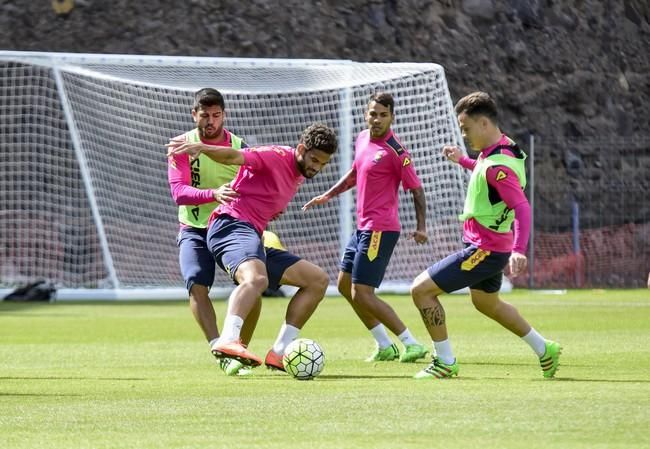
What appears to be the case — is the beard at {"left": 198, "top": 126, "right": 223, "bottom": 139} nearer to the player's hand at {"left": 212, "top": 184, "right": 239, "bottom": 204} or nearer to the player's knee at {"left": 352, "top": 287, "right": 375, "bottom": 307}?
the player's hand at {"left": 212, "top": 184, "right": 239, "bottom": 204}

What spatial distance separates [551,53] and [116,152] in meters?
10.8

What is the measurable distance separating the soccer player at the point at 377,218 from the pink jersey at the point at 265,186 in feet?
4.71

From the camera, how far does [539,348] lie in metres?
9.82

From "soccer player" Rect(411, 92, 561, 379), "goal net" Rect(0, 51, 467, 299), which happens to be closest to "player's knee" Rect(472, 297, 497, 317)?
"soccer player" Rect(411, 92, 561, 379)

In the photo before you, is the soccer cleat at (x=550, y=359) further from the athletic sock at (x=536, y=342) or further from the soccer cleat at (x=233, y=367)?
the soccer cleat at (x=233, y=367)

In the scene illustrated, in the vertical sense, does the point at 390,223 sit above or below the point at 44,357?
above

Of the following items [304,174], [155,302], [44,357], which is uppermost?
[304,174]

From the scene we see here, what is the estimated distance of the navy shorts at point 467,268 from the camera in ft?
32.3

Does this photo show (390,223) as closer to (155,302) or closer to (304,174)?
(304,174)

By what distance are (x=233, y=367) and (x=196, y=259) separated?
1.03 meters

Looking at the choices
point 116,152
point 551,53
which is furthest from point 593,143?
point 116,152

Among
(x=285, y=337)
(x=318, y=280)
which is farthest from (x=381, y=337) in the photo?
(x=285, y=337)

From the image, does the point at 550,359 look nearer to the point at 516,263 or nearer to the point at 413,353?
the point at 516,263

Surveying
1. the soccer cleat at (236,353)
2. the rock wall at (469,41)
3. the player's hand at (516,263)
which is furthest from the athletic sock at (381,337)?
the rock wall at (469,41)
